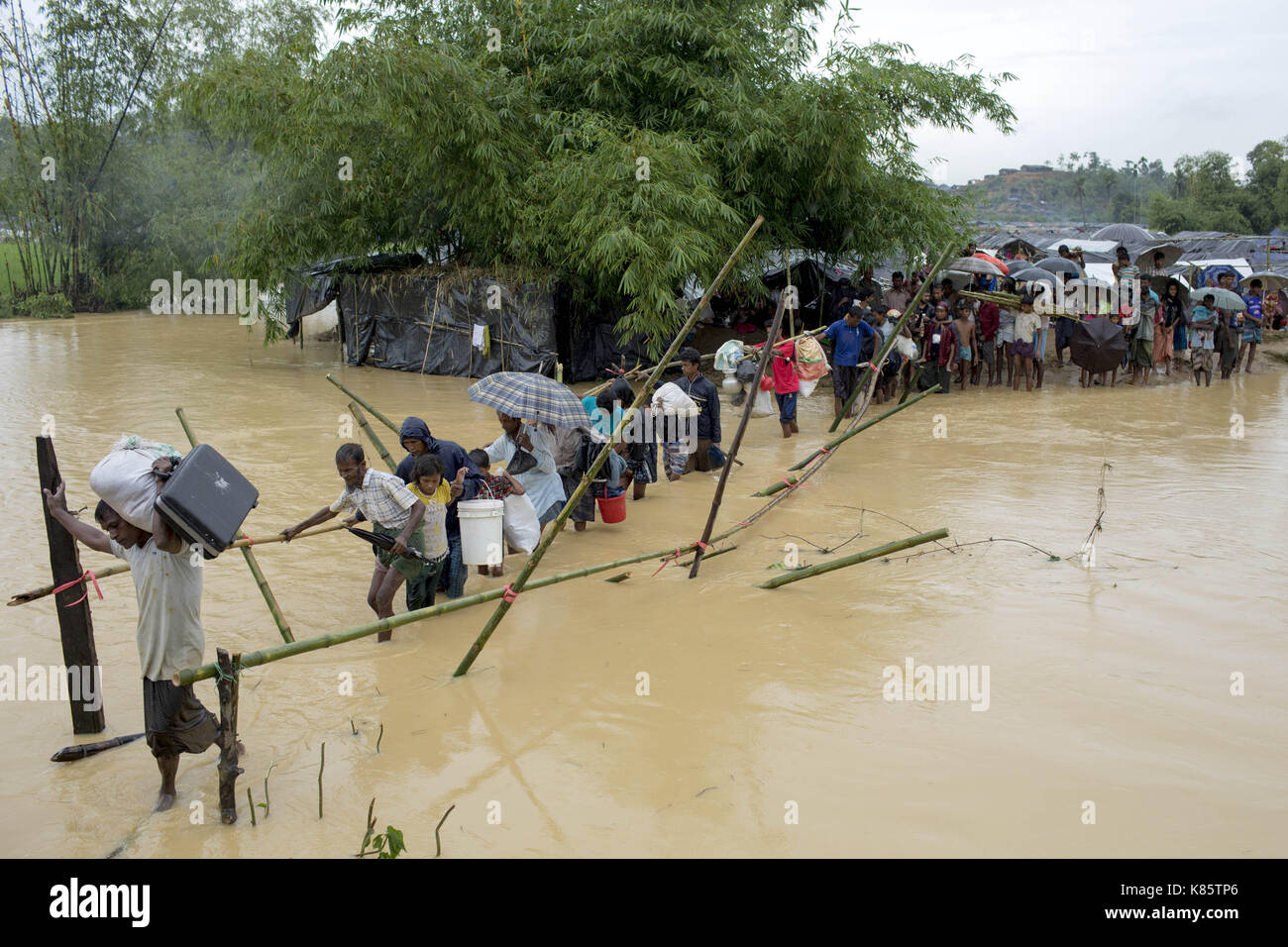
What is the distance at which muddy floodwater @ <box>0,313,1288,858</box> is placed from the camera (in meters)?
3.82

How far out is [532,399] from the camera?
20.9ft

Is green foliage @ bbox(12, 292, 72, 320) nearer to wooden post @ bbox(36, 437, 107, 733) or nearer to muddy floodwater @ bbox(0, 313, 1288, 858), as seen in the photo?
muddy floodwater @ bbox(0, 313, 1288, 858)

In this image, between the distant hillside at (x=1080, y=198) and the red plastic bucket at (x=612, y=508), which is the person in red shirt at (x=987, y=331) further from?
the distant hillside at (x=1080, y=198)

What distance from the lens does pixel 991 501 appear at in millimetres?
8609

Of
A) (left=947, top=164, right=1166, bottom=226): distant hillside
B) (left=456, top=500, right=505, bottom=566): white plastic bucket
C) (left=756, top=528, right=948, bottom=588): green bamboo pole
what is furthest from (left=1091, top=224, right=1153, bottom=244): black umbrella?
(left=947, top=164, right=1166, bottom=226): distant hillside

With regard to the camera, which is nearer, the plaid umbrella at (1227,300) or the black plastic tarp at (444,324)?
the plaid umbrella at (1227,300)

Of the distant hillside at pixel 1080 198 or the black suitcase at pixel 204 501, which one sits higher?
the distant hillside at pixel 1080 198

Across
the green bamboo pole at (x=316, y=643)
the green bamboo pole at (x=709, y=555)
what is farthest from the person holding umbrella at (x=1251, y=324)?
the green bamboo pole at (x=316, y=643)

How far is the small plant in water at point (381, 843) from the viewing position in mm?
3416

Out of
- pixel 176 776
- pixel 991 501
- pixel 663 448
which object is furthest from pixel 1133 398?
pixel 176 776

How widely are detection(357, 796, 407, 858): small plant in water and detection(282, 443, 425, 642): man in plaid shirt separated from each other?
1951 mm

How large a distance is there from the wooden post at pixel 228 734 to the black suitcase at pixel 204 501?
0.41 m

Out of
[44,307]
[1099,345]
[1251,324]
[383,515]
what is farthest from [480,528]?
[44,307]

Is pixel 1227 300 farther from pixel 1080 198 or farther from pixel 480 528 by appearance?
pixel 1080 198
